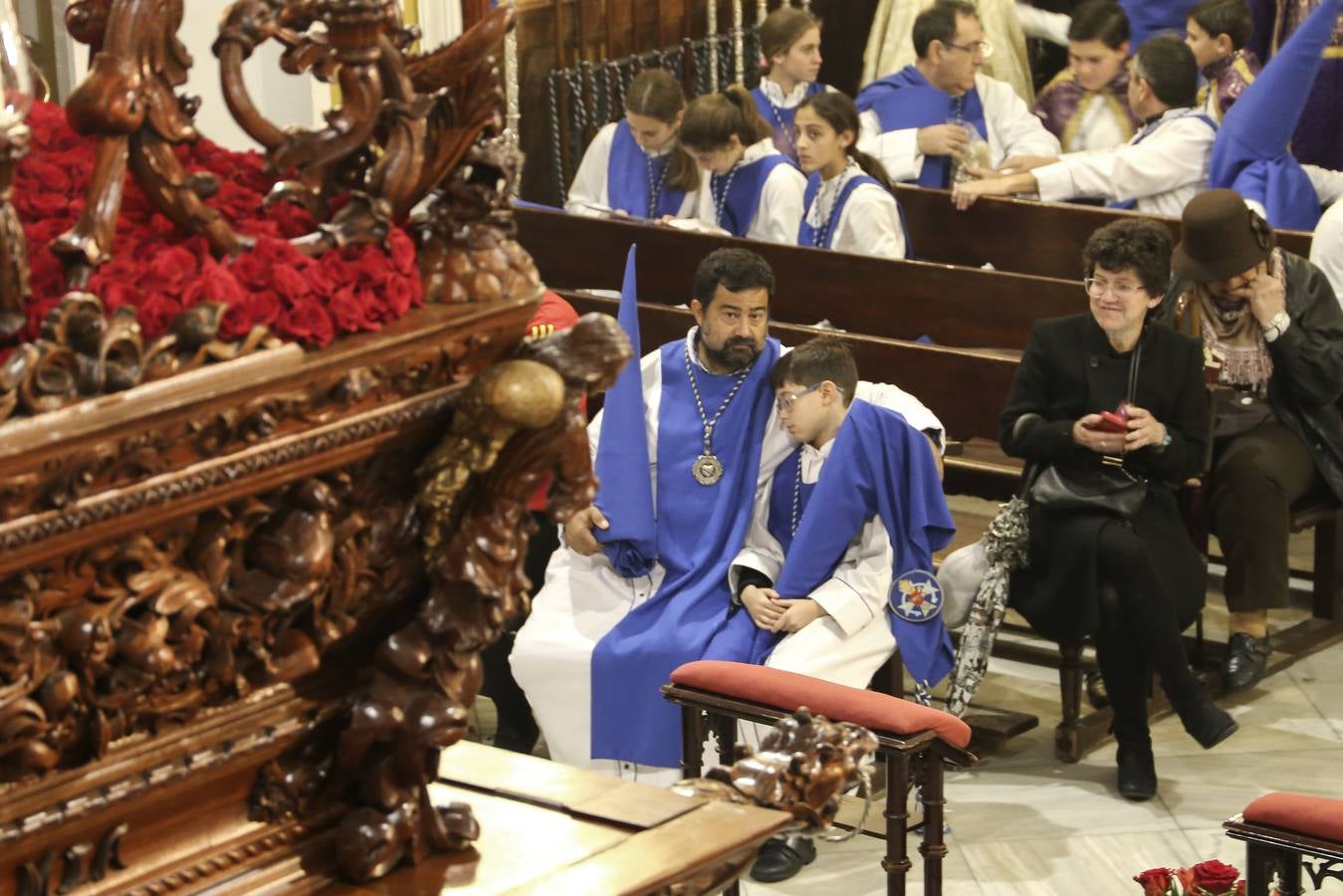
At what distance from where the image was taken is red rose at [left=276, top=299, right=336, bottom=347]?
1433mm

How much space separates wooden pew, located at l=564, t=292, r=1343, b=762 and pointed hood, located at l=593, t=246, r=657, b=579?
106 centimetres

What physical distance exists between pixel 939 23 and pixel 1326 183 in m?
1.73

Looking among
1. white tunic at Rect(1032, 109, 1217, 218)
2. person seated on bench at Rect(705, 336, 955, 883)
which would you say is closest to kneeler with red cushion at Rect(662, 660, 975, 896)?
person seated on bench at Rect(705, 336, 955, 883)

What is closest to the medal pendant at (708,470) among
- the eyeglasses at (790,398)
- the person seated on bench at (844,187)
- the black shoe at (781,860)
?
the eyeglasses at (790,398)

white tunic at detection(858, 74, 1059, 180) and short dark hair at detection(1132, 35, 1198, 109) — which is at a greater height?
short dark hair at detection(1132, 35, 1198, 109)

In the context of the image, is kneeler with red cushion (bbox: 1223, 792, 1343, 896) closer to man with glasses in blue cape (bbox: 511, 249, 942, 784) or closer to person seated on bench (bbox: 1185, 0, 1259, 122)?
man with glasses in blue cape (bbox: 511, 249, 942, 784)

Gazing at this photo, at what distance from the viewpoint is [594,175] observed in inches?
338

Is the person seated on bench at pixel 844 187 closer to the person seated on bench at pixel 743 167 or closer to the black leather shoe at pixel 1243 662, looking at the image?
the person seated on bench at pixel 743 167

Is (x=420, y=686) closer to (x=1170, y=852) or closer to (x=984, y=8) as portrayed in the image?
(x=1170, y=852)

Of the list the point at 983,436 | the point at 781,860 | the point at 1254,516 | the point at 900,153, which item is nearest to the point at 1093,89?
the point at 900,153

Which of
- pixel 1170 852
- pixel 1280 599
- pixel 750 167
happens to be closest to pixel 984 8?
pixel 750 167

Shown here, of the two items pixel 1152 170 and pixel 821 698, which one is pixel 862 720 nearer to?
pixel 821 698

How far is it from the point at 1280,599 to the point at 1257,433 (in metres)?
0.47

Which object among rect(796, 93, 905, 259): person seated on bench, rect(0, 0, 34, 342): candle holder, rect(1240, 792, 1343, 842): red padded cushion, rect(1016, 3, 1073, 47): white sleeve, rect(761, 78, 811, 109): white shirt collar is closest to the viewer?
rect(0, 0, 34, 342): candle holder
